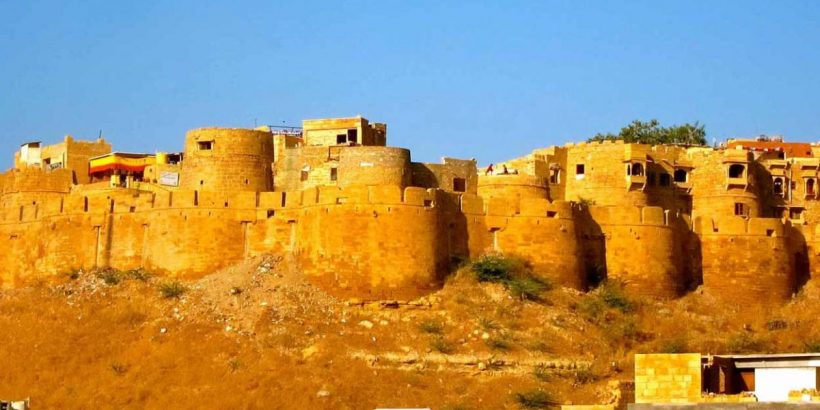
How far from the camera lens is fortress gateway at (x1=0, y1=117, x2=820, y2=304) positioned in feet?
146

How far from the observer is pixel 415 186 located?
159 ft

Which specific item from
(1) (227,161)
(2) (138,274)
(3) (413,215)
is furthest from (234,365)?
(1) (227,161)

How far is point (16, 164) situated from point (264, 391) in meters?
23.5

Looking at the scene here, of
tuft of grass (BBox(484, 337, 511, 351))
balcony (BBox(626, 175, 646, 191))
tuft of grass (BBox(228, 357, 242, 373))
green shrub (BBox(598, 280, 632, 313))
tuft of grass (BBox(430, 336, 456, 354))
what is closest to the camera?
tuft of grass (BBox(228, 357, 242, 373))

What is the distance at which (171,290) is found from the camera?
44.5 meters

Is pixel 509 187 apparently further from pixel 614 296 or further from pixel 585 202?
pixel 614 296

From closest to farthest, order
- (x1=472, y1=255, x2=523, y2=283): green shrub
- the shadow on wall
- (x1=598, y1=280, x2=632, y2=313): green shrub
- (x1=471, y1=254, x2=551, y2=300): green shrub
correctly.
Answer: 1. (x1=471, y1=254, x2=551, y2=300): green shrub
2. (x1=472, y1=255, x2=523, y2=283): green shrub
3. (x1=598, y1=280, x2=632, y2=313): green shrub
4. the shadow on wall

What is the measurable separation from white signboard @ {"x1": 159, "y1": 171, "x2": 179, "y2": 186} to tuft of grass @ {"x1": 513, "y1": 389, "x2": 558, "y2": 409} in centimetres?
1615

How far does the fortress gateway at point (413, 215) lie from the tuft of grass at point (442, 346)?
7.70ft

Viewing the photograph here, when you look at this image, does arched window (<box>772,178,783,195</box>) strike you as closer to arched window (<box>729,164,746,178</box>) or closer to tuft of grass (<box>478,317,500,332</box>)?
arched window (<box>729,164,746,178</box>)

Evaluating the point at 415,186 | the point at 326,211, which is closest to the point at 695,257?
the point at 415,186

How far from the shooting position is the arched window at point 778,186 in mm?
54094

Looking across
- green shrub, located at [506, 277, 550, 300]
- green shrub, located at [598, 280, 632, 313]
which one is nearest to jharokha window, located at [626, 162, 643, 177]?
green shrub, located at [598, 280, 632, 313]

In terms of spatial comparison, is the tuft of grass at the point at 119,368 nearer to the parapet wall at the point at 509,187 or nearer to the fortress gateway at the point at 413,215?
A: the fortress gateway at the point at 413,215
